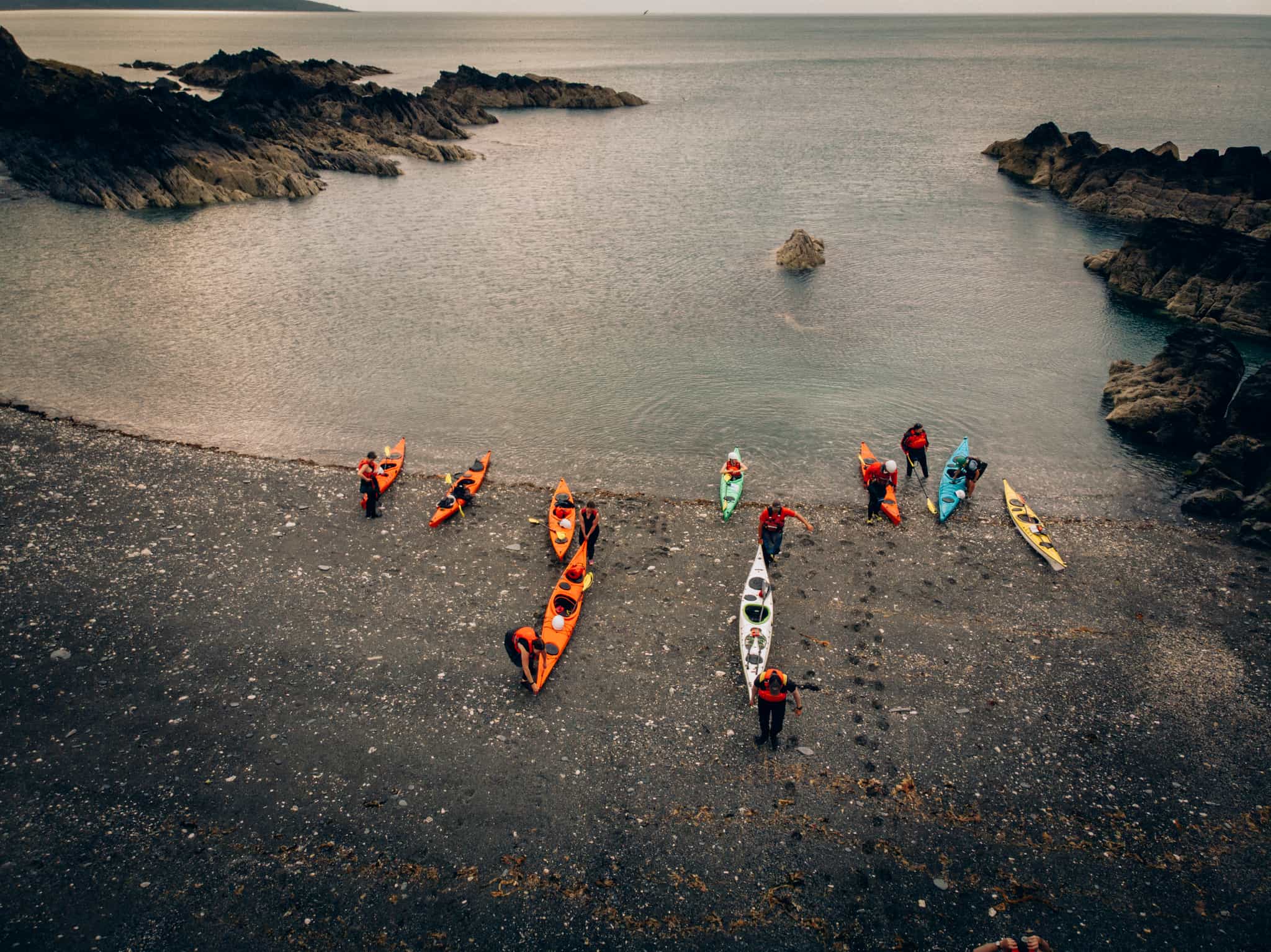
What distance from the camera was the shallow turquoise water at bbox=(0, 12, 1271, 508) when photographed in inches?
1071

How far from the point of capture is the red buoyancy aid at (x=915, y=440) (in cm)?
2289

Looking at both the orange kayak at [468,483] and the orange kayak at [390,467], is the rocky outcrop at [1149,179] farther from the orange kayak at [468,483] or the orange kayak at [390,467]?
the orange kayak at [390,467]

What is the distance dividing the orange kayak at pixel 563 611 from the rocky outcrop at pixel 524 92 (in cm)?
11489

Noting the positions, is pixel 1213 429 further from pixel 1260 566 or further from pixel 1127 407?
pixel 1260 566

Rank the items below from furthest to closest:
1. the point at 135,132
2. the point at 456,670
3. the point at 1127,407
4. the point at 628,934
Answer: the point at 135,132
the point at 1127,407
the point at 456,670
the point at 628,934

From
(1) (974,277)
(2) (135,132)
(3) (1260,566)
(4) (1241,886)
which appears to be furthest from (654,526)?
(2) (135,132)

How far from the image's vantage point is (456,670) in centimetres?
1548

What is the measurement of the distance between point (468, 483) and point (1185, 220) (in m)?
44.6

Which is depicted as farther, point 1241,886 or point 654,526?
point 654,526

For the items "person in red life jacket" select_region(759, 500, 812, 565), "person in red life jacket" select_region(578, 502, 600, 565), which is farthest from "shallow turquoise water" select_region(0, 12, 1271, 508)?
"person in red life jacket" select_region(578, 502, 600, 565)

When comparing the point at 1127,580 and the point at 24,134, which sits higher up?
the point at 24,134

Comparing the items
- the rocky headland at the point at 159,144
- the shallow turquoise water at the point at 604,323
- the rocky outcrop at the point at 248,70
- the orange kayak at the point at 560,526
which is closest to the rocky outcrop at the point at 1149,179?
the shallow turquoise water at the point at 604,323

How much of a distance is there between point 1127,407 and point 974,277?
20802 millimetres

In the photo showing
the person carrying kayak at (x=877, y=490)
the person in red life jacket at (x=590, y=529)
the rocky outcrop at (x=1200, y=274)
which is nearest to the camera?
the person in red life jacket at (x=590, y=529)
